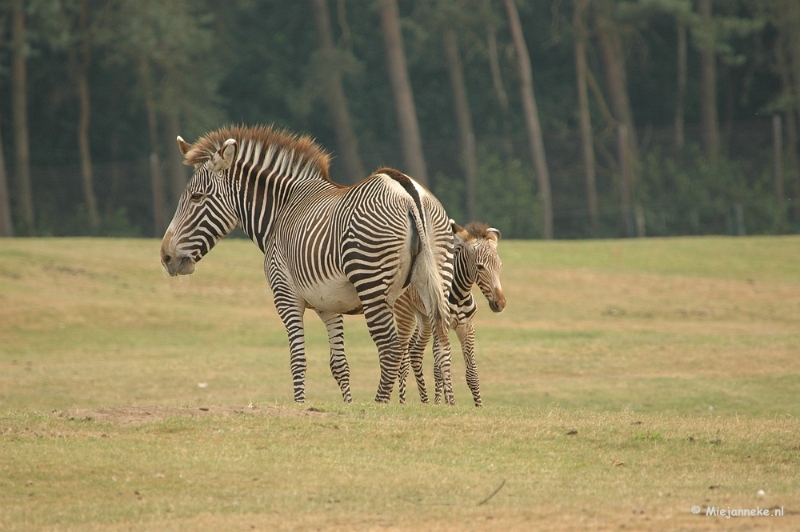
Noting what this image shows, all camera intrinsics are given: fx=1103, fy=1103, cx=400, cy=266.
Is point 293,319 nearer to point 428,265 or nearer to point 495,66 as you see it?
point 428,265

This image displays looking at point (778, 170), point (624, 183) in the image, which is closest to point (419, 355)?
point (624, 183)

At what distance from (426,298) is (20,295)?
42.4 ft

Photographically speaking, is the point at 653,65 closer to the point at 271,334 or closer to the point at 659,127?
the point at 659,127

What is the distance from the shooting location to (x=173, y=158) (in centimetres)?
3934

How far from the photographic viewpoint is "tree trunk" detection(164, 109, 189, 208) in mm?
37500

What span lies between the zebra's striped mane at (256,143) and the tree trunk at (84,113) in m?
26.5

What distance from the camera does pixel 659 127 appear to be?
45562 millimetres

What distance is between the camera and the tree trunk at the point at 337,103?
127 feet

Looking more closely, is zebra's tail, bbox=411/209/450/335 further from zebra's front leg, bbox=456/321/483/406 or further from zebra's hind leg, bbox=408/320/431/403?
zebra's hind leg, bbox=408/320/431/403

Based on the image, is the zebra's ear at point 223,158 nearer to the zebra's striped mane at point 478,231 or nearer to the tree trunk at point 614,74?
the zebra's striped mane at point 478,231

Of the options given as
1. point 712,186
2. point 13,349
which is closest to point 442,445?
point 13,349

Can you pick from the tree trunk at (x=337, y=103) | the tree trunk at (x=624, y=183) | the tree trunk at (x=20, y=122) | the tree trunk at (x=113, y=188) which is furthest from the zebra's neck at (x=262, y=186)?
the tree trunk at (x=337, y=103)

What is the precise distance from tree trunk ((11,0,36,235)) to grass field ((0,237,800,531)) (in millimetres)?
7849

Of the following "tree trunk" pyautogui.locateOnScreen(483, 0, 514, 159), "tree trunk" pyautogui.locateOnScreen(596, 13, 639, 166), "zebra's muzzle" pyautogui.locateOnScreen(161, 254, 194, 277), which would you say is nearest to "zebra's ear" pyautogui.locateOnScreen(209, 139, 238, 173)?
"zebra's muzzle" pyautogui.locateOnScreen(161, 254, 194, 277)
